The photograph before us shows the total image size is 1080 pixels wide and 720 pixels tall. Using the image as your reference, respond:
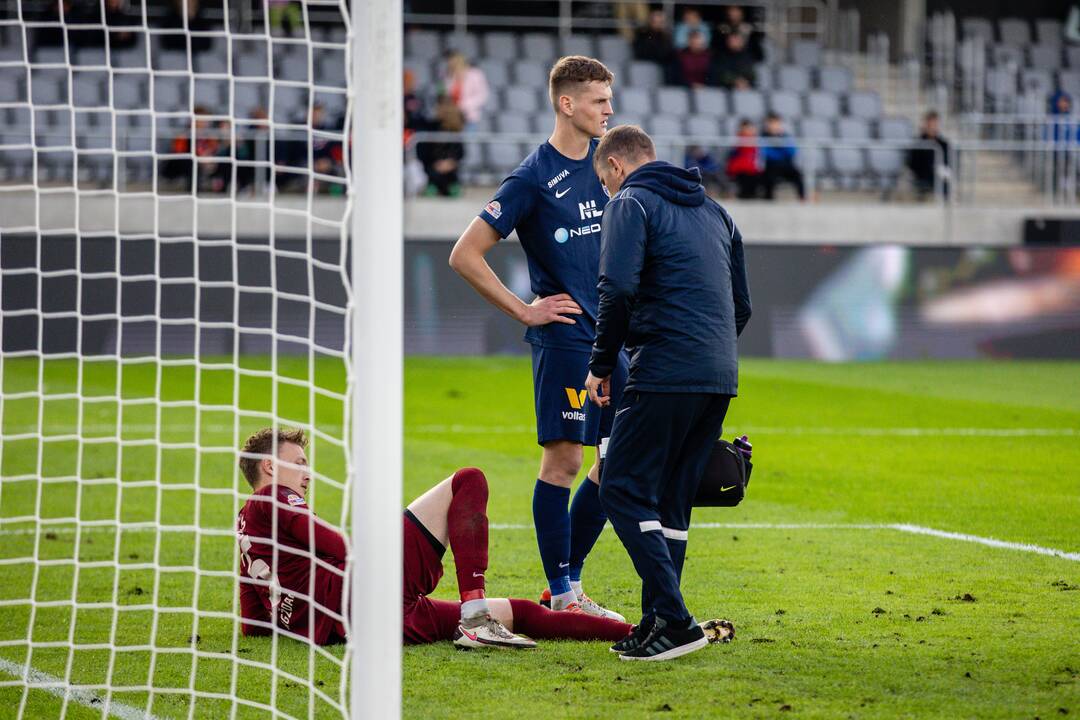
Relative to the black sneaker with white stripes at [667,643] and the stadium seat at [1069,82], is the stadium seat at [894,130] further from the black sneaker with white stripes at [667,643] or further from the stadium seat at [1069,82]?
the black sneaker with white stripes at [667,643]

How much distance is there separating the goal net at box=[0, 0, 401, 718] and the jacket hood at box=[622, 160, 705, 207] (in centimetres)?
104

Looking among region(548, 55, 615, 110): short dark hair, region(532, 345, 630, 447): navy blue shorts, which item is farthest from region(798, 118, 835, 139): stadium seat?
region(532, 345, 630, 447): navy blue shorts

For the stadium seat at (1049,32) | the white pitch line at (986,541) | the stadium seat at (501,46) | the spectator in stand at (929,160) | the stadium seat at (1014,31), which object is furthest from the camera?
the stadium seat at (1049,32)

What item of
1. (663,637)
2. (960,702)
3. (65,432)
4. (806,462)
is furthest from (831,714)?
(65,432)

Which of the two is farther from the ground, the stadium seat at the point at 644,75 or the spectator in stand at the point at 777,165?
the stadium seat at the point at 644,75

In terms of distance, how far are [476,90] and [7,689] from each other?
51.6ft

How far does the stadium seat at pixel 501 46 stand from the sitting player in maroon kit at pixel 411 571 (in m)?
17.6

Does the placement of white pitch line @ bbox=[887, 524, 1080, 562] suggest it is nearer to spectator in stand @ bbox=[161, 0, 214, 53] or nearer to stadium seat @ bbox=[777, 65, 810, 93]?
spectator in stand @ bbox=[161, 0, 214, 53]

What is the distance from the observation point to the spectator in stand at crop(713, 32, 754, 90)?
829 inches

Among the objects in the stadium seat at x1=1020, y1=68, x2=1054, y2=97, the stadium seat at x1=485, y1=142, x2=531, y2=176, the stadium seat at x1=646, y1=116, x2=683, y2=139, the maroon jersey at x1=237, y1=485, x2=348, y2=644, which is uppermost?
the stadium seat at x1=1020, y1=68, x2=1054, y2=97

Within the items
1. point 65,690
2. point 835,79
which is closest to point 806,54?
point 835,79

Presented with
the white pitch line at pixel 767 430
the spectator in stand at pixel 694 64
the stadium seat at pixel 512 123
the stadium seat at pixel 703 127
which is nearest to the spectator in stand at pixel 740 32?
the spectator in stand at pixel 694 64

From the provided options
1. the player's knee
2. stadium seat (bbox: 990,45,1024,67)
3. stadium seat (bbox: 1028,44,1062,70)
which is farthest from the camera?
stadium seat (bbox: 1028,44,1062,70)

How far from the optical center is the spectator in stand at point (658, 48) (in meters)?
21.4
